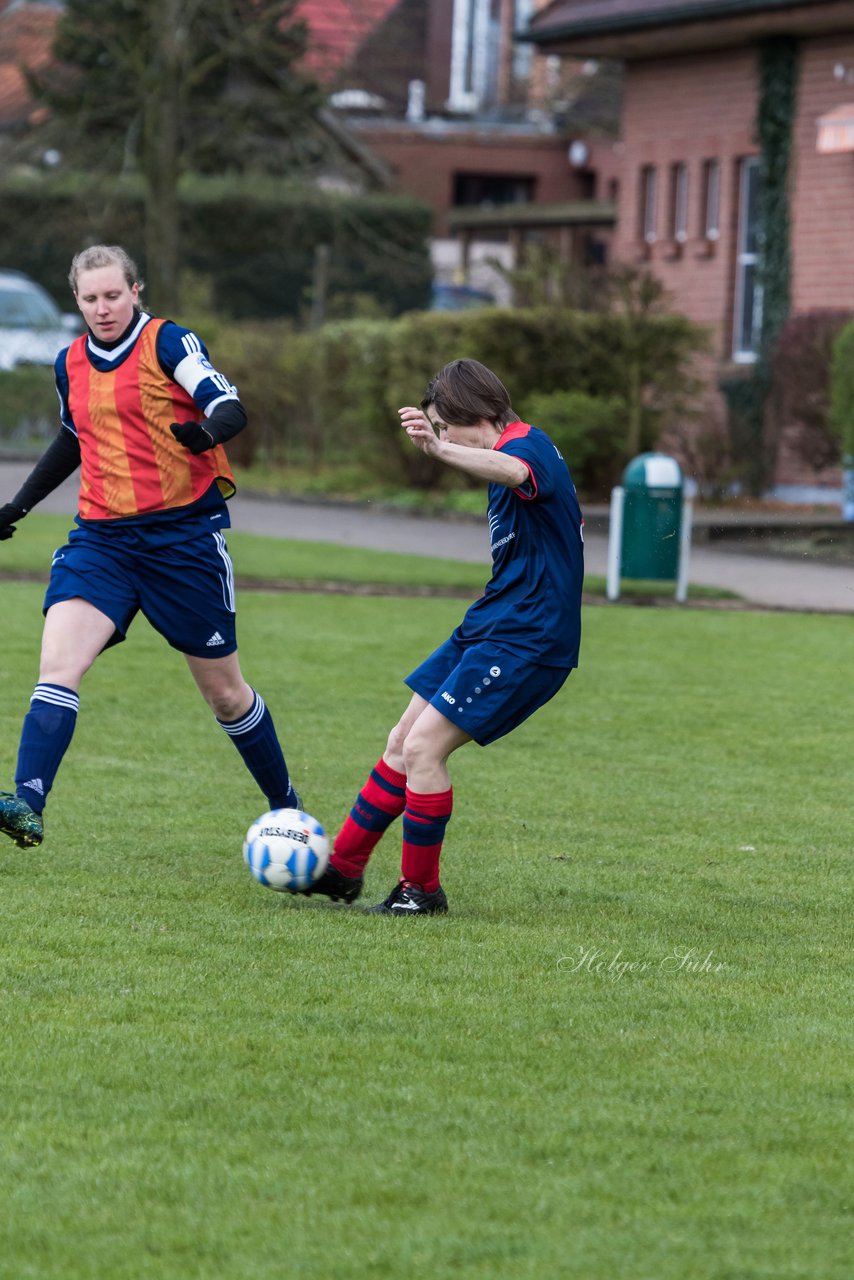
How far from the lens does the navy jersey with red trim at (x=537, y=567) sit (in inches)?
229

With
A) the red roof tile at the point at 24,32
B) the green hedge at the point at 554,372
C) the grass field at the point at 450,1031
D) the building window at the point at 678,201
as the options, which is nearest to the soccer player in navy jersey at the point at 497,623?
the grass field at the point at 450,1031

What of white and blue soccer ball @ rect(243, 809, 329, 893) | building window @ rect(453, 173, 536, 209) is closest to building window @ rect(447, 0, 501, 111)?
building window @ rect(453, 173, 536, 209)

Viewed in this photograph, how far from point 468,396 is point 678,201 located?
22.1 m

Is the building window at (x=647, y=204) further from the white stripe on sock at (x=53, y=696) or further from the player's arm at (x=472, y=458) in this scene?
the player's arm at (x=472, y=458)

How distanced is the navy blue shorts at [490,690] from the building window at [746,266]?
2006 centimetres

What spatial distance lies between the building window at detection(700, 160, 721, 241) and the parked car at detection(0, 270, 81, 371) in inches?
382

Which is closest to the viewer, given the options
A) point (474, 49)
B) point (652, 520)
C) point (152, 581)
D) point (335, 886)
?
point (335, 886)

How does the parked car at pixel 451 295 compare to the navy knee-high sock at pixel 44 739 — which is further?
the parked car at pixel 451 295

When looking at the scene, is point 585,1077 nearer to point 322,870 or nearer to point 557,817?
point 322,870

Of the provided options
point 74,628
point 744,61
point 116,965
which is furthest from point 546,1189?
point 744,61

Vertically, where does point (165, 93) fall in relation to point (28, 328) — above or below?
above

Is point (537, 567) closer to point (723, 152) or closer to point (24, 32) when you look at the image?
point (723, 152)

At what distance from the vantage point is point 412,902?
6.07 meters

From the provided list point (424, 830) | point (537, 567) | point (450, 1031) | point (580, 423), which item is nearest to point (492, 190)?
point (580, 423)
